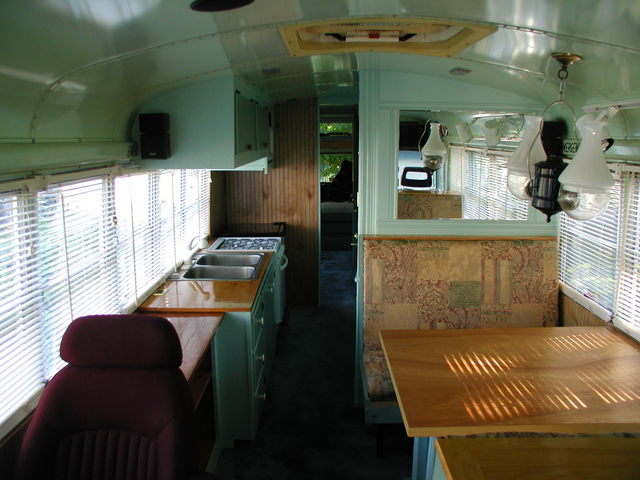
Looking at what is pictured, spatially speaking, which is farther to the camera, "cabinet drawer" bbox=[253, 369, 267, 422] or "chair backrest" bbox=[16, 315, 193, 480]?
"cabinet drawer" bbox=[253, 369, 267, 422]

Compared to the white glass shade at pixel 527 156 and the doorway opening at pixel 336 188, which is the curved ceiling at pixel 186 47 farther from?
the doorway opening at pixel 336 188

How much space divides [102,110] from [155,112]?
0.56m

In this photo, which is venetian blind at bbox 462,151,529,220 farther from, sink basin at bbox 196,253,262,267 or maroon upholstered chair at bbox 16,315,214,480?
maroon upholstered chair at bbox 16,315,214,480

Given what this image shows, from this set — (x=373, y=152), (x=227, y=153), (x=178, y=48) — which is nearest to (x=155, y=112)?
(x=227, y=153)

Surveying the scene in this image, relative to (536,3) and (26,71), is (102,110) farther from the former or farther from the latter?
(536,3)

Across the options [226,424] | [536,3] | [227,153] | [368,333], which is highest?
[536,3]

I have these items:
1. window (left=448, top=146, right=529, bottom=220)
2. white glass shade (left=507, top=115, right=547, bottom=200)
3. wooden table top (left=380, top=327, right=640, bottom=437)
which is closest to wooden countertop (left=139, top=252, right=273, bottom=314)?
wooden table top (left=380, top=327, right=640, bottom=437)

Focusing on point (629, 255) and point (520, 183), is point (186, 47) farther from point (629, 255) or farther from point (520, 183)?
point (629, 255)

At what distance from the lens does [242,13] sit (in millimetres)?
1689

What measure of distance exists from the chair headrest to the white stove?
2.58m

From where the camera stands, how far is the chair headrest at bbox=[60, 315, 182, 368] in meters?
1.79

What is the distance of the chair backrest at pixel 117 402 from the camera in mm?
1788

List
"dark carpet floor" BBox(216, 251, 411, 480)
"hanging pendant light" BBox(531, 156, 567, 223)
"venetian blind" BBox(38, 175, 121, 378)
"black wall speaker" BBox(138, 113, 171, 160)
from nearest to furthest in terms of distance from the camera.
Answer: "hanging pendant light" BBox(531, 156, 567, 223), "venetian blind" BBox(38, 175, 121, 378), "black wall speaker" BBox(138, 113, 171, 160), "dark carpet floor" BBox(216, 251, 411, 480)

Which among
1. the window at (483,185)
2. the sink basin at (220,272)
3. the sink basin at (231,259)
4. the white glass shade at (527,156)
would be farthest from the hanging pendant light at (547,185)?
the sink basin at (231,259)
